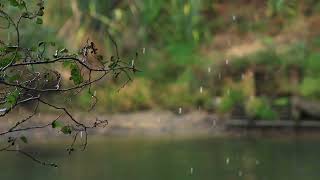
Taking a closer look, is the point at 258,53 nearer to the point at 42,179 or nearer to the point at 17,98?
the point at 42,179

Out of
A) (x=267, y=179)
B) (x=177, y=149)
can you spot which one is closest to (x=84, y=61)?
(x=267, y=179)

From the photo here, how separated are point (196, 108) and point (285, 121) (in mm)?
1830

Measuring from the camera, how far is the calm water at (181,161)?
7.58m

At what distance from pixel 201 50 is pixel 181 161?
20.1ft

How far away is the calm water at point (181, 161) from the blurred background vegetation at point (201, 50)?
5.90 ft

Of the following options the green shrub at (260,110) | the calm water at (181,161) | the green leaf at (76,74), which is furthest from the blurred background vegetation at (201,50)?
the green leaf at (76,74)

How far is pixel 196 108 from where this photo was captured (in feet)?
41.4

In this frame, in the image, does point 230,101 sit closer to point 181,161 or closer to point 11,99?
point 181,161

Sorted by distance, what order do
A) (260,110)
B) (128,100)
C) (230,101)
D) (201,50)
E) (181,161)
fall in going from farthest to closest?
(201,50), (128,100), (230,101), (260,110), (181,161)

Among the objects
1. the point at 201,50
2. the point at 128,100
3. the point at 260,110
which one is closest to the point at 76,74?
the point at 260,110

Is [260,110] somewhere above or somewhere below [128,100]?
below

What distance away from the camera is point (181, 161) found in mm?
8555

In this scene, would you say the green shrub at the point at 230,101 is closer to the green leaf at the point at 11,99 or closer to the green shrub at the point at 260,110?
the green shrub at the point at 260,110

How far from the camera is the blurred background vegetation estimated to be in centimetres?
1235
